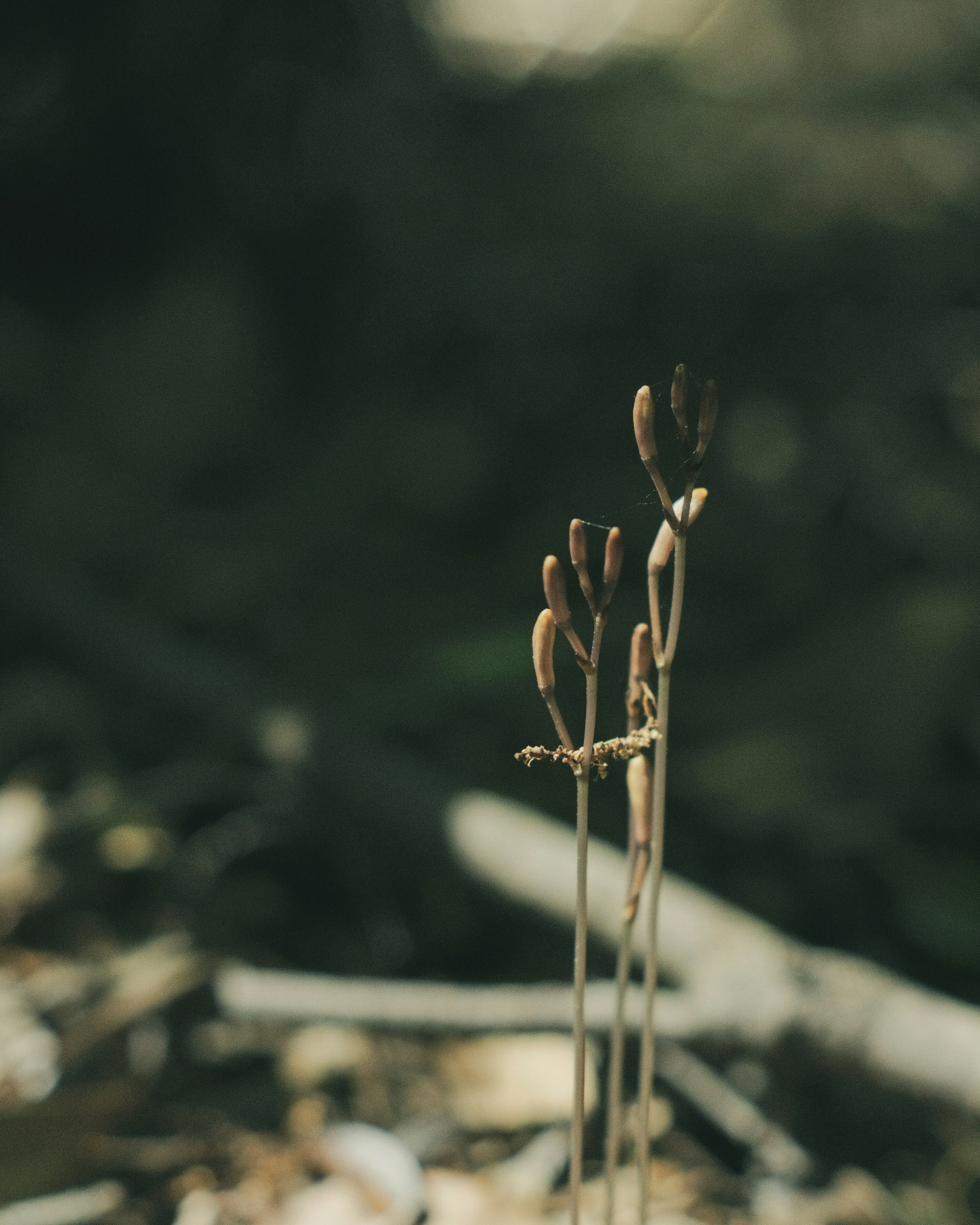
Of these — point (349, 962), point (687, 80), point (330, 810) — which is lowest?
point (349, 962)

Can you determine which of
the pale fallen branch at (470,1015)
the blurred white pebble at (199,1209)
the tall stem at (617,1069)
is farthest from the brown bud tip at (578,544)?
the blurred white pebble at (199,1209)

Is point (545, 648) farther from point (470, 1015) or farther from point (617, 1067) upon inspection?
point (470, 1015)

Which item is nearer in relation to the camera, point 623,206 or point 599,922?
point 599,922

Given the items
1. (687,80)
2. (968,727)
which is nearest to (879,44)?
(687,80)

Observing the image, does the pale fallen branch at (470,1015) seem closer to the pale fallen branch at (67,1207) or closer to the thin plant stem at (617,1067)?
the pale fallen branch at (67,1207)

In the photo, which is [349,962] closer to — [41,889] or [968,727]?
[41,889]

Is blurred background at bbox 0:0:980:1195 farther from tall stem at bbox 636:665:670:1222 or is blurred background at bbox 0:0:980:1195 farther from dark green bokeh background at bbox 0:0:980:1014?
tall stem at bbox 636:665:670:1222

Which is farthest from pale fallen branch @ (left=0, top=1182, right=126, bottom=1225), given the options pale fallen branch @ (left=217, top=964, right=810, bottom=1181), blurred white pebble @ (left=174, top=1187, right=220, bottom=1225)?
pale fallen branch @ (left=217, top=964, right=810, bottom=1181)

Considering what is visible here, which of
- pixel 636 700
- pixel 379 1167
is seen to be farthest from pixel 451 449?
pixel 636 700
